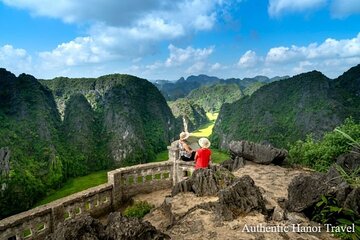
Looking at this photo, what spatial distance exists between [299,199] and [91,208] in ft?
31.1

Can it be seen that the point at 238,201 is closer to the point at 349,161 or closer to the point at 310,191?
Answer: the point at 310,191

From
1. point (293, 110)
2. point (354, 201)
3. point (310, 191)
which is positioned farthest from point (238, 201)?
point (293, 110)

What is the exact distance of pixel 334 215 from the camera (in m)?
9.66

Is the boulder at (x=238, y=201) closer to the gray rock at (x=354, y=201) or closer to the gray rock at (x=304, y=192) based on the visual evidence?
the gray rock at (x=304, y=192)

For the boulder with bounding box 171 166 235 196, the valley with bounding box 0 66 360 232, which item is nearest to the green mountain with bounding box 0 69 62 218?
the valley with bounding box 0 66 360 232

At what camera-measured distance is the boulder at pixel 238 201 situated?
9992 millimetres

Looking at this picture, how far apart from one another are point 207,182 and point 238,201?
2.40 meters

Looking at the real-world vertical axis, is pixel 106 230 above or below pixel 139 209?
above

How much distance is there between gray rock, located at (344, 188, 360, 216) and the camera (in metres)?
9.33

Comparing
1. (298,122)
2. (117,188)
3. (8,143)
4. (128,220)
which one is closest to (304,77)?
(298,122)

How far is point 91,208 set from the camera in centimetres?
1545

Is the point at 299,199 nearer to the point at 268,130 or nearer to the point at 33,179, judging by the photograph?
the point at 33,179

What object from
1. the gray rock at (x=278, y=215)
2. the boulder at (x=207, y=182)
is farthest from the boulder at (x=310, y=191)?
the boulder at (x=207, y=182)

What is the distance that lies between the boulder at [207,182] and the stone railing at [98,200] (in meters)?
4.50
